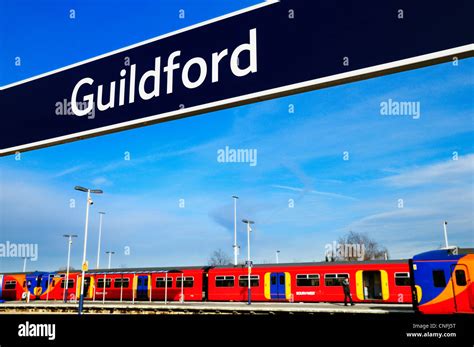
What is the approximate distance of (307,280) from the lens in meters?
27.8

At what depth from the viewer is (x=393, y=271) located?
25344mm

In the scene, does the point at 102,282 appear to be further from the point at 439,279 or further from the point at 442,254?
the point at 442,254

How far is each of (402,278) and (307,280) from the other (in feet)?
20.2

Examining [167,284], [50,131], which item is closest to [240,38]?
[50,131]

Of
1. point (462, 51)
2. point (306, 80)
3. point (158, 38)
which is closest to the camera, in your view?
point (462, 51)

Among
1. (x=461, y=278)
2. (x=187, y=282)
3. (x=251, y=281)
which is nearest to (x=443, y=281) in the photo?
(x=461, y=278)

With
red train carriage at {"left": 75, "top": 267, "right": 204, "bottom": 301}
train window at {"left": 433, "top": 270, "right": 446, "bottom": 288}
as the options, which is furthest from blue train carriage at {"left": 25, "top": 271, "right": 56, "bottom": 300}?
train window at {"left": 433, "top": 270, "right": 446, "bottom": 288}

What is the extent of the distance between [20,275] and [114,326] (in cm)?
4264

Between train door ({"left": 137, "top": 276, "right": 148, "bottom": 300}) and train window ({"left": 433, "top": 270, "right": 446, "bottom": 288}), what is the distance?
2318 cm

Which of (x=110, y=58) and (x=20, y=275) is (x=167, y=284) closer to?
(x=20, y=275)

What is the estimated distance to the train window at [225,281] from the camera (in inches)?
1199

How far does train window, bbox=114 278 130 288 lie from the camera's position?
3394cm

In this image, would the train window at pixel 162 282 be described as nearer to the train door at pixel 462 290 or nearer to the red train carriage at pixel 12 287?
the red train carriage at pixel 12 287

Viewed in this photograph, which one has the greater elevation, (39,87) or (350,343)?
(39,87)
